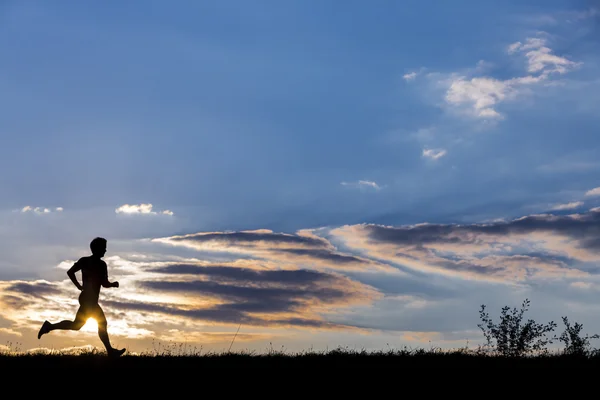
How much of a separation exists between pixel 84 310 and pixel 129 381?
3139 mm

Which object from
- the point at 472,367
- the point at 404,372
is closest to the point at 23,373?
the point at 404,372

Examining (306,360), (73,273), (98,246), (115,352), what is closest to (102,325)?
(115,352)

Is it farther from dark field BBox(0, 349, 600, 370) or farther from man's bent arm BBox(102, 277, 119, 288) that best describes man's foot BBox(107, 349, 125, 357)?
man's bent arm BBox(102, 277, 119, 288)

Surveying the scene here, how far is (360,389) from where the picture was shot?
14.8 metres

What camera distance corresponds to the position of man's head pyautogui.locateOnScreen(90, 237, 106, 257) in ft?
58.2

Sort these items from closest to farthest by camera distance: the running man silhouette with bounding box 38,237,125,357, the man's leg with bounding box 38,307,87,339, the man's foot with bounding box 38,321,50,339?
the running man silhouette with bounding box 38,237,125,357 → the man's leg with bounding box 38,307,87,339 → the man's foot with bounding box 38,321,50,339

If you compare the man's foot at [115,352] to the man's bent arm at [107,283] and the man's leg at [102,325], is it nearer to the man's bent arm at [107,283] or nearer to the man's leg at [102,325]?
the man's leg at [102,325]

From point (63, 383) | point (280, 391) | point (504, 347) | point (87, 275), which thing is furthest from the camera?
point (504, 347)

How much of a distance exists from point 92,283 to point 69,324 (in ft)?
4.59

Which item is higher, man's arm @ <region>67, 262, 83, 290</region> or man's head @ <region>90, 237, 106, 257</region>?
man's head @ <region>90, 237, 106, 257</region>

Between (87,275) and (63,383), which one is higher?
(87,275)

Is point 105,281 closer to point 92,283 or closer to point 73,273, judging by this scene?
point 92,283

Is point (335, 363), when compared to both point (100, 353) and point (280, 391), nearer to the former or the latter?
point (280, 391)

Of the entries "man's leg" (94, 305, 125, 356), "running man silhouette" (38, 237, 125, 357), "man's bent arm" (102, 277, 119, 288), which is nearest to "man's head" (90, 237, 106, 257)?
"running man silhouette" (38, 237, 125, 357)
